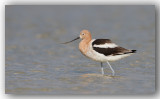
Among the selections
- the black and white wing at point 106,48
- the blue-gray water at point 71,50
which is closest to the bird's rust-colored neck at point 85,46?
the black and white wing at point 106,48

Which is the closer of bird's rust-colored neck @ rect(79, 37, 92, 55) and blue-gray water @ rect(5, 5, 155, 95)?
blue-gray water @ rect(5, 5, 155, 95)

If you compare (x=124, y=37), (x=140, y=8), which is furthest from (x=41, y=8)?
(x=124, y=37)

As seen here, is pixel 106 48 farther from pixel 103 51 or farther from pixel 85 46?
pixel 85 46

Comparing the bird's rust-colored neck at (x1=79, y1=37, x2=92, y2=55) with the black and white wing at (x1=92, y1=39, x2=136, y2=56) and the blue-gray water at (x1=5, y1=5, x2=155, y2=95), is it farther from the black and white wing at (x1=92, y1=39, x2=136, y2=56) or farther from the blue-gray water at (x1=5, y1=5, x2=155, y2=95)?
the blue-gray water at (x1=5, y1=5, x2=155, y2=95)

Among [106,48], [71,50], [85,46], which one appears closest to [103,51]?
[106,48]

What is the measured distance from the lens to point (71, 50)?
13758mm

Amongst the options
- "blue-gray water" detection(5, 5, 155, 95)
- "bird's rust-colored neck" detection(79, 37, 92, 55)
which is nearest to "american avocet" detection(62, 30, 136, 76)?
"bird's rust-colored neck" detection(79, 37, 92, 55)

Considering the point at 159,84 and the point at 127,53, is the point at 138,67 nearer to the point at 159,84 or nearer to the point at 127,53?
the point at 127,53

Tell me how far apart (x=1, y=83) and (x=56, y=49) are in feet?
16.3

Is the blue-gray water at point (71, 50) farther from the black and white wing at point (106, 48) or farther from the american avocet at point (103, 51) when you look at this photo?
the black and white wing at point (106, 48)

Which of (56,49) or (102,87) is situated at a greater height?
(56,49)

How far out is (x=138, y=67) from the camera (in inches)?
437

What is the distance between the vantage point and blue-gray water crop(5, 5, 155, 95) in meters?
9.23

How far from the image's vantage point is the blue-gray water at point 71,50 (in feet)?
30.3
